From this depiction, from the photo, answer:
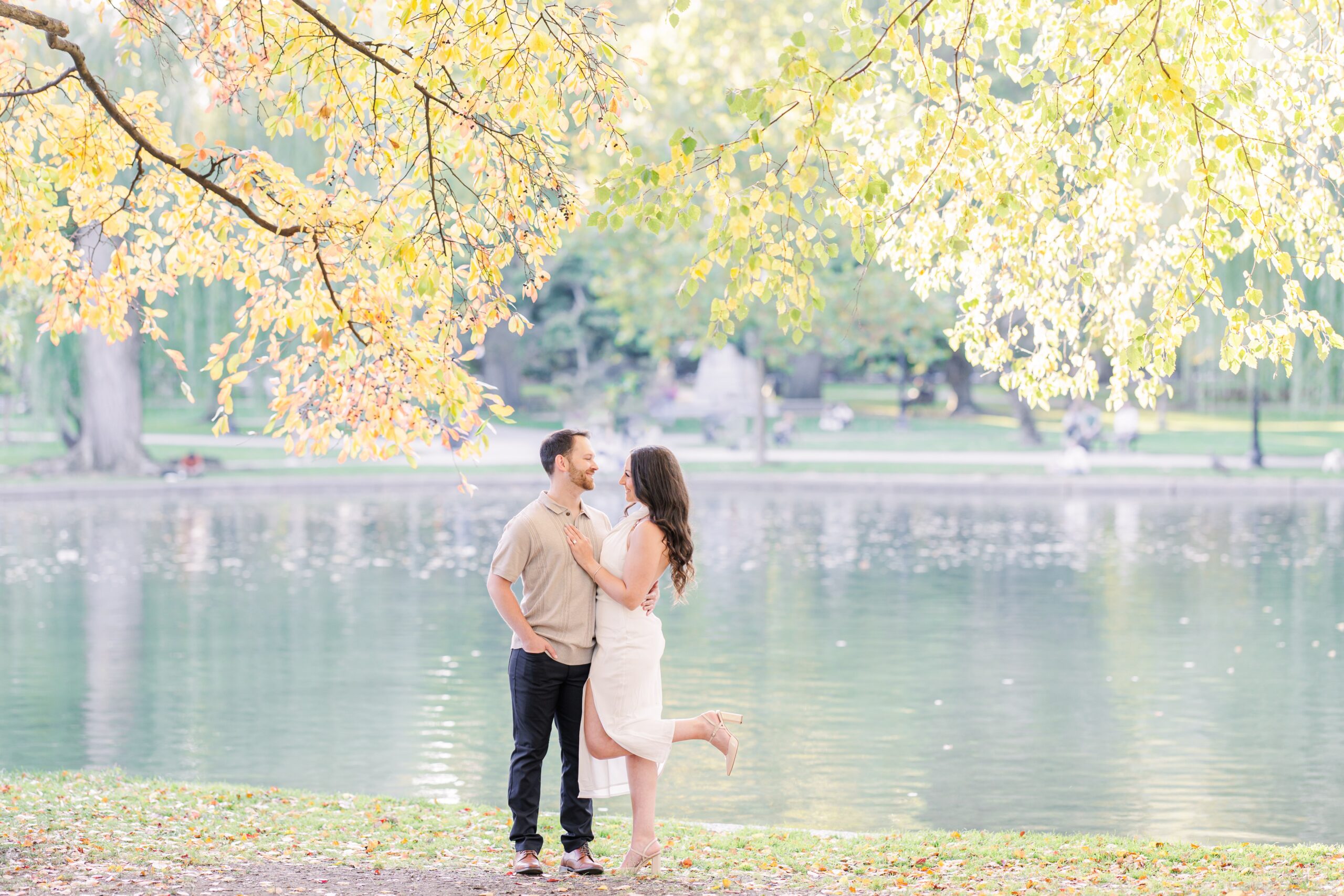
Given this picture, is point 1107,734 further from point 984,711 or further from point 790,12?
point 790,12

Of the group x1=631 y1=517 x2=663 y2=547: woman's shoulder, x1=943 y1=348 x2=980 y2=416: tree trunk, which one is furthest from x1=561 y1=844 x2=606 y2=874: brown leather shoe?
x1=943 y1=348 x2=980 y2=416: tree trunk

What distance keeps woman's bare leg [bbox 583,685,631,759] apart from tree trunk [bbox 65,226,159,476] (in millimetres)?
29214

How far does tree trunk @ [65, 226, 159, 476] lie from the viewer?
1324 inches

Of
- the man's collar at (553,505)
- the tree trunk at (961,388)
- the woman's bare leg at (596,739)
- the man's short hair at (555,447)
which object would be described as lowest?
the woman's bare leg at (596,739)

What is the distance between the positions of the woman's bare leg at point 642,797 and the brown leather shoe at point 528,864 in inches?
15.9

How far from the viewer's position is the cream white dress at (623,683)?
249 inches

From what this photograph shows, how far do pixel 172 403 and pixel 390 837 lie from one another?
5643 centimetres

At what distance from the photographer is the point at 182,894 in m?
6.01

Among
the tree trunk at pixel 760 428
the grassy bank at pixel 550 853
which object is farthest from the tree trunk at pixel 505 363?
the grassy bank at pixel 550 853

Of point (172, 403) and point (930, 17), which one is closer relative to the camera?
point (930, 17)

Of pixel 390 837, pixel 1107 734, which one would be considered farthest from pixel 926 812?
pixel 390 837

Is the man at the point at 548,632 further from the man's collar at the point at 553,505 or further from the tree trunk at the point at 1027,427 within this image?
the tree trunk at the point at 1027,427

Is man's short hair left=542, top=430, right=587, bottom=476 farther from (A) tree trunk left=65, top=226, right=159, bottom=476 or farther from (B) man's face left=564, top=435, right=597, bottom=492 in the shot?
(A) tree trunk left=65, top=226, right=159, bottom=476

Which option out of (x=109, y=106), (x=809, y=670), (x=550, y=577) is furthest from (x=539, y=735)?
(x=809, y=670)
